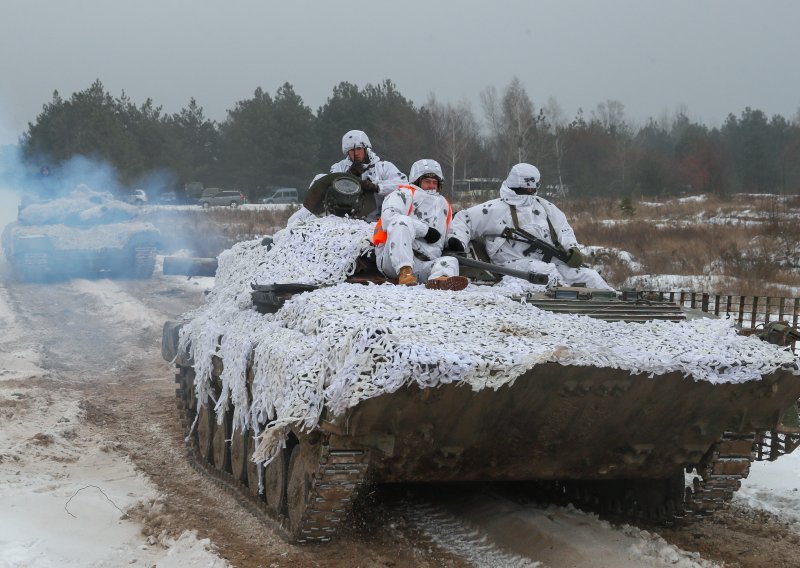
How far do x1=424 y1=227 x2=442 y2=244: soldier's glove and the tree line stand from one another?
2390 cm

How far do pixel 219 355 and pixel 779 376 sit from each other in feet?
11.4

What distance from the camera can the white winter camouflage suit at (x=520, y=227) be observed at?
289 inches

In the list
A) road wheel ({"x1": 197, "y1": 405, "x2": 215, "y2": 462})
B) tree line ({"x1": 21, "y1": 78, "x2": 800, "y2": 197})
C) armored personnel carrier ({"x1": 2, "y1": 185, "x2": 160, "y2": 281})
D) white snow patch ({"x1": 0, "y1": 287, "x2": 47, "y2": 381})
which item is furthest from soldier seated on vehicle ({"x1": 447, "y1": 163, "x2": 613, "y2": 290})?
tree line ({"x1": 21, "y1": 78, "x2": 800, "y2": 197})

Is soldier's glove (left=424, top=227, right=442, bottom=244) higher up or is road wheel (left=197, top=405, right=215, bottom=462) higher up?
soldier's glove (left=424, top=227, right=442, bottom=244)

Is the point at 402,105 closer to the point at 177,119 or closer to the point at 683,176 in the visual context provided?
the point at 683,176

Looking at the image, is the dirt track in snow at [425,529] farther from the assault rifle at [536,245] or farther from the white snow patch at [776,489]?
the assault rifle at [536,245]

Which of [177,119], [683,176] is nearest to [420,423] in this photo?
[683,176]

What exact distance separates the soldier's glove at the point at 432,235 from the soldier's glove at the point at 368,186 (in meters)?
1.30

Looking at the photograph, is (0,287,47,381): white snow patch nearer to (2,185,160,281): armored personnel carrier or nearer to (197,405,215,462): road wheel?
(197,405,215,462): road wheel

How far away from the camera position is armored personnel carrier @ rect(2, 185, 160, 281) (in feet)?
66.2

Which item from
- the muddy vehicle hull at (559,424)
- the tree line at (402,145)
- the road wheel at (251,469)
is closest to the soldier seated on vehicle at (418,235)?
the muddy vehicle hull at (559,424)

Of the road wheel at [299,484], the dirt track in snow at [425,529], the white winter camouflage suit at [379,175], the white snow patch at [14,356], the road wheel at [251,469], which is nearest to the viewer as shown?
the road wheel at [299,484]

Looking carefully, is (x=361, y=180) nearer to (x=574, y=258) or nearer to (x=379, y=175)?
(x=379, y=175)

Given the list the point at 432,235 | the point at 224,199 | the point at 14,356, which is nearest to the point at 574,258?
the point at 432,235
